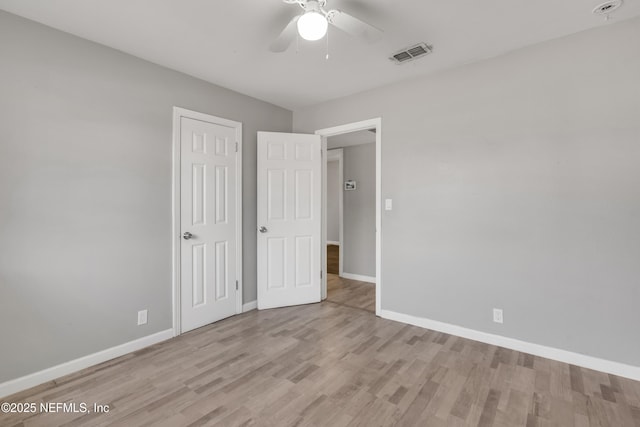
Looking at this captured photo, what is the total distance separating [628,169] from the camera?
2123mm

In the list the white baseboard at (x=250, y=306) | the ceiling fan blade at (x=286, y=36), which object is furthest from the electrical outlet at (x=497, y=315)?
the ceiling fan blade at (x=286, y=36)

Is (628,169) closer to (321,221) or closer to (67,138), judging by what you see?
(321,221)

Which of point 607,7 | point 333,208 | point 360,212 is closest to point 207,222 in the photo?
point 360,212

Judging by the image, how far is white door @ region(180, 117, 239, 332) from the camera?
293 cm

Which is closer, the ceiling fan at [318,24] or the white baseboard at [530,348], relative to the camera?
the ceiling fan at [318,24]

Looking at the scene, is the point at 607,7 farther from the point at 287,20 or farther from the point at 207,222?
the point at 207,222

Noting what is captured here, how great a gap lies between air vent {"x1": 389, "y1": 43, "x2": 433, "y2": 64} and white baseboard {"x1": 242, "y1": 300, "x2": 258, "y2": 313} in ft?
9.85

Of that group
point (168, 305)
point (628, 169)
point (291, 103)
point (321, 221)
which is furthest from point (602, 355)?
point (291, 103)

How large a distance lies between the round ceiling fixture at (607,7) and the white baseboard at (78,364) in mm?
4181

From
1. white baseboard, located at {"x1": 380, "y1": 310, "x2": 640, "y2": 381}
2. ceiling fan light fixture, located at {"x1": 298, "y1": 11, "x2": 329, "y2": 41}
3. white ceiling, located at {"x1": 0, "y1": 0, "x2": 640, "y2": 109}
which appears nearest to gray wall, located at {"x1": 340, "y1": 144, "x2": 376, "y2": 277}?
white baseboard, located at {"x1": 380, "y1": 310, "x2": 640, "y2": 381}

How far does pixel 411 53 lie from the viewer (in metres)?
2.55

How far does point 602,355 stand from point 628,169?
1.37 meters

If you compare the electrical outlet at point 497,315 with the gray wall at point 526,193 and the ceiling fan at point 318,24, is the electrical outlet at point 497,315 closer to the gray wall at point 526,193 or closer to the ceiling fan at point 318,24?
the gray wall at point 526,193

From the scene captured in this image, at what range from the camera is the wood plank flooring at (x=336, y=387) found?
5.68 ft
